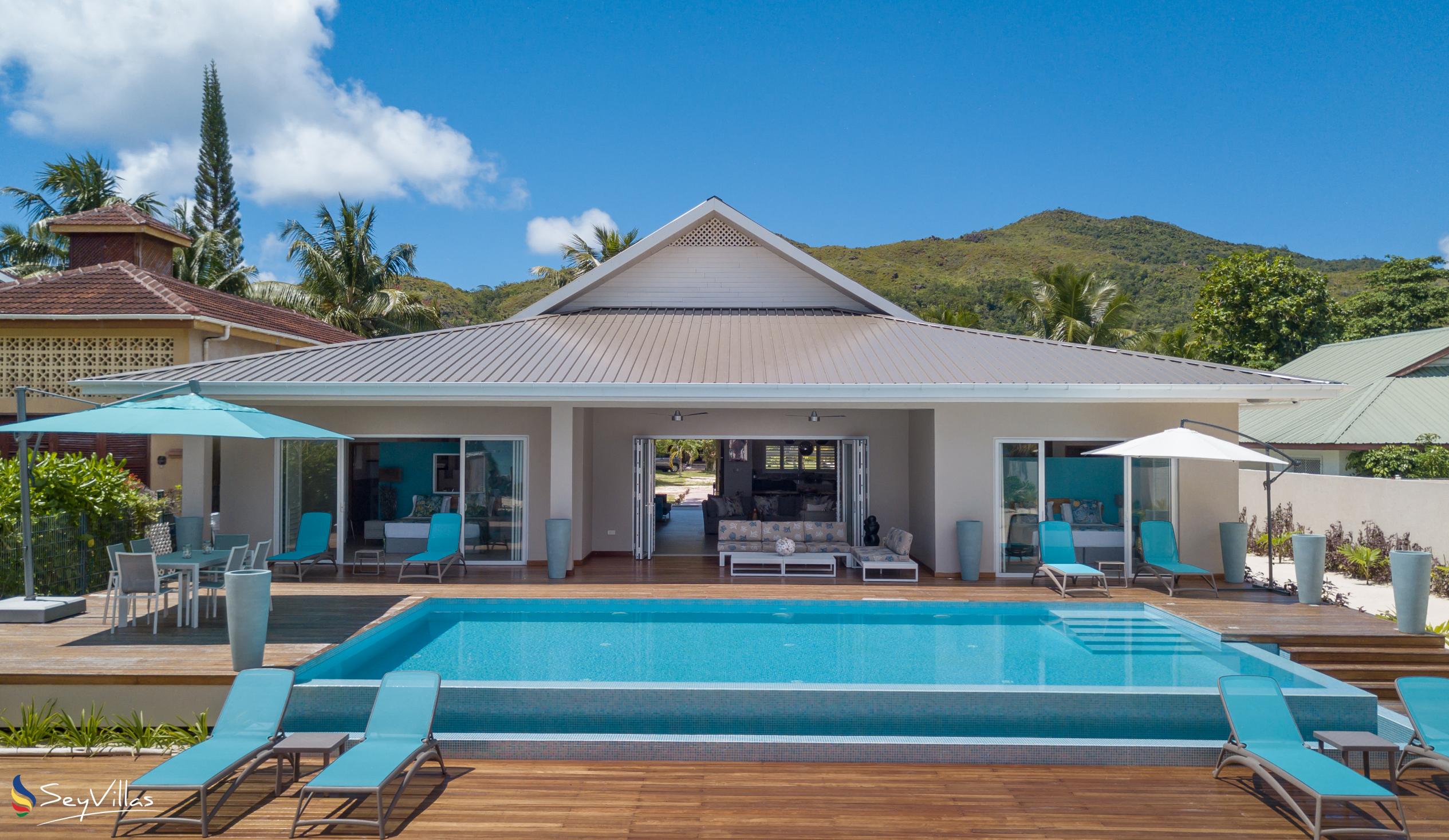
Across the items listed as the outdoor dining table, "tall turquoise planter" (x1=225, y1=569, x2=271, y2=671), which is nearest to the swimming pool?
"tall turquoise planter" (x1=225, y1=569, x2=271, y2=671)

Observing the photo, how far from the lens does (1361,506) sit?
601 inches

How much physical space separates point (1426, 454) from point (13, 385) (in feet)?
90.6

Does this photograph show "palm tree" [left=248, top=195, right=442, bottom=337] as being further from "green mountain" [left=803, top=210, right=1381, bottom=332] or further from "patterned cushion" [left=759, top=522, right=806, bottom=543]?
"green mountain" [left=803, top=210, right=1381, bottom=332]

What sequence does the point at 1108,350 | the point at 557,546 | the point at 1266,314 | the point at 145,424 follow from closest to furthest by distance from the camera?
1. the point at 145,424
2. the point at 557,546
3. the point at 1108,350
4. the point at 1266,314

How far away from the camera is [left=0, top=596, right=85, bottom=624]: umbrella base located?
8.67m

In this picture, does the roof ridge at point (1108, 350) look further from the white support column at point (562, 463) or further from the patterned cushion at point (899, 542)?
the white support column at point (562, 463)

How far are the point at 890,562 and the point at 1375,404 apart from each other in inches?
664

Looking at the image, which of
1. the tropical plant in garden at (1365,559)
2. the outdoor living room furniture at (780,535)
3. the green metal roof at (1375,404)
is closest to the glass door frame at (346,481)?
the outdoor living room furniture at (780,535)

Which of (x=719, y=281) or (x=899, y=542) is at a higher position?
(x=719, y=281)

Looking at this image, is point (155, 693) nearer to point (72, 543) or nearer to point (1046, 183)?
point (72, 543)

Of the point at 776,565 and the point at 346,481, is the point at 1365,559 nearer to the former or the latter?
→ the point at 776,565

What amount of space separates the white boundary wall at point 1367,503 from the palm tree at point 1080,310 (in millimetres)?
11911

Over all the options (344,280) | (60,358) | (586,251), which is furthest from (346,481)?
(586,251)

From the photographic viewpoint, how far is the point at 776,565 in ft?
43.0
